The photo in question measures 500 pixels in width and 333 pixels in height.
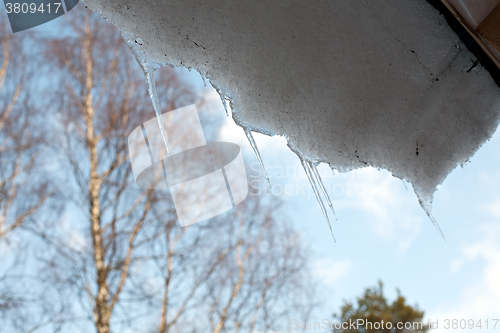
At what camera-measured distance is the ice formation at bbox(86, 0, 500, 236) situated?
708 mm

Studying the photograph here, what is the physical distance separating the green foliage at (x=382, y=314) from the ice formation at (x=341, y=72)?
12.0m

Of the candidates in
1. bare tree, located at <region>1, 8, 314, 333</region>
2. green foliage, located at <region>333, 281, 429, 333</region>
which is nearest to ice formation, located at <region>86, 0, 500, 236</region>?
bare tree, located at <region>1, 8, 314, 333</region>

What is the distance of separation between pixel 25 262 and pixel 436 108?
3.97m

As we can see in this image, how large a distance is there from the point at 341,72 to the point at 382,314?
42.1 feet

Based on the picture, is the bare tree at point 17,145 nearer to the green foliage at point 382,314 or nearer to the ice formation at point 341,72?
the ice formation at point 341,72

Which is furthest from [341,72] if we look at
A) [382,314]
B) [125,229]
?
[382,314]

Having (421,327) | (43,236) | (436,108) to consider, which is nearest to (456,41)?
(436,108)

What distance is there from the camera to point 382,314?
38.3ft

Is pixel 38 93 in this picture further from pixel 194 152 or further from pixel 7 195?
pixel 194 152

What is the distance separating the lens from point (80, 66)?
4.16 metres

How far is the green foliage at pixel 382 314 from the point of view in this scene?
1148cm

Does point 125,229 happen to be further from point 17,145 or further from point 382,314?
point 382,314

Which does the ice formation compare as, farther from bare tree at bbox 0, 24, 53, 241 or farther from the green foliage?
the green foliage

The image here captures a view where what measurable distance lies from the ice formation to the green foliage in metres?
12.0
